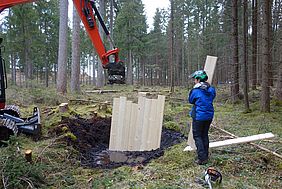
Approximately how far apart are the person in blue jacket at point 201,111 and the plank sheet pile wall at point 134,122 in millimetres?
2163

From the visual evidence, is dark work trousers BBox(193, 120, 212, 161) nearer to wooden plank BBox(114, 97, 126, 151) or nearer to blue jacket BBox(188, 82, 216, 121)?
blue jacket BBox(188, 82, 216, 121)

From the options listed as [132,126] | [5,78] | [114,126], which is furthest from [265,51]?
[5,78]

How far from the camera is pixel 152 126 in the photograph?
735cm

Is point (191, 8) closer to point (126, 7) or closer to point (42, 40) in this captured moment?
point (126, 7)

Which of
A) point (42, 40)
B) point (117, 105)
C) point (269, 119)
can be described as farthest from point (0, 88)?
point (42, 40)

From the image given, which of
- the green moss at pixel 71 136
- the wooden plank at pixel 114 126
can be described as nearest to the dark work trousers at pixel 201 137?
the wooden plank at pixel 114 126

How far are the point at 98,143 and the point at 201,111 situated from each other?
388cm

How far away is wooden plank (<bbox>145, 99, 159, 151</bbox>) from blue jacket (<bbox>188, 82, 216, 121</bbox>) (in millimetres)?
2184

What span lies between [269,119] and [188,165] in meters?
5.14

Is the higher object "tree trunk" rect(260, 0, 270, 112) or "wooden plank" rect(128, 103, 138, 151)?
"tree trunk" rect(260, 0, 270, 112)

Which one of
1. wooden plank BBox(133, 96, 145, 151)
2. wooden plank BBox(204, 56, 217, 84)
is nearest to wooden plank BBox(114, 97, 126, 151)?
wooden plank BBox(133, 96, 145, 151)

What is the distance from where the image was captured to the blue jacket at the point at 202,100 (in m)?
5.18

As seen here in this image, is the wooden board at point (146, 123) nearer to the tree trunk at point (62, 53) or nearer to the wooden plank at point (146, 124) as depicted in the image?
the wooden plank at point (146, 124)

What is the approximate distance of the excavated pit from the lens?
21.0ft
